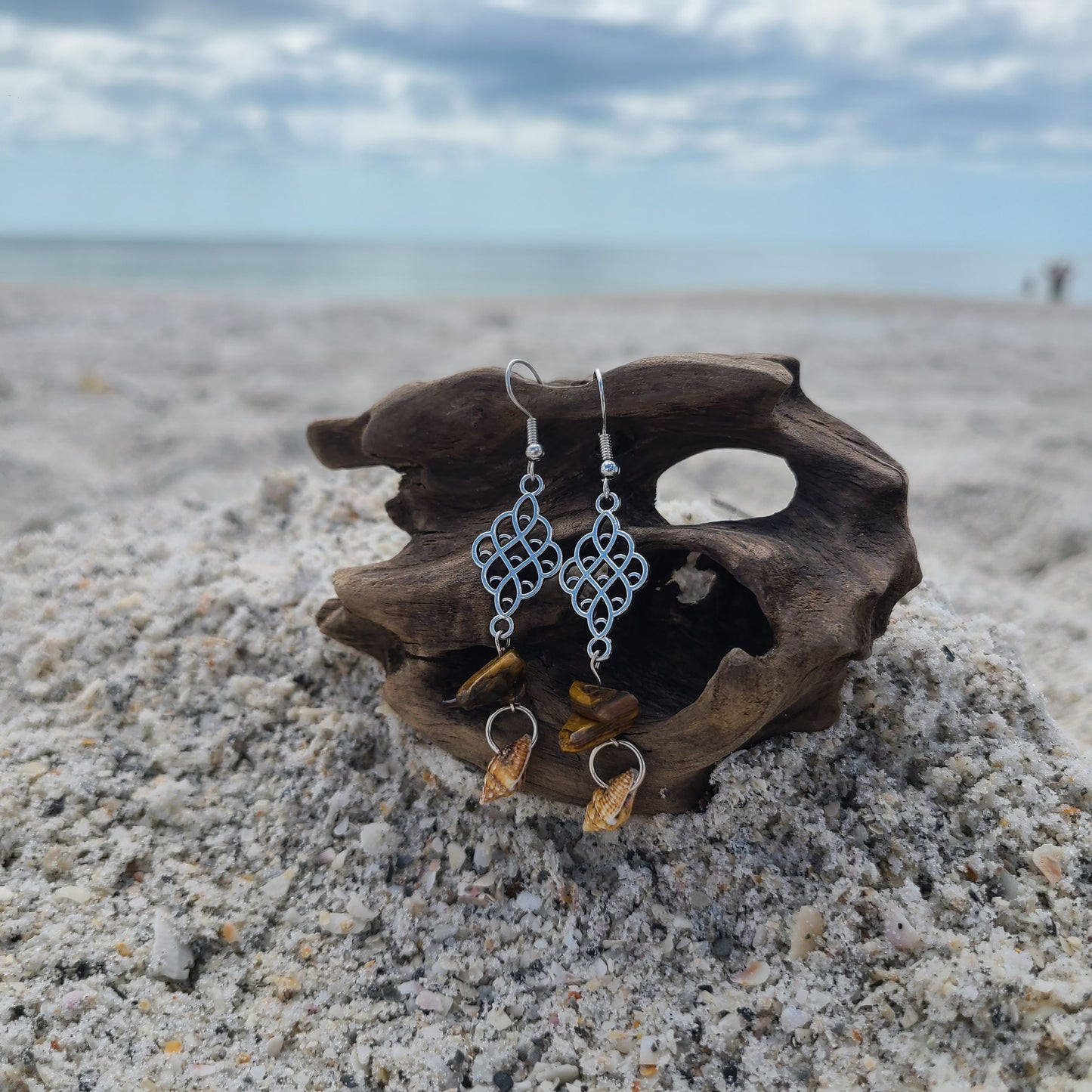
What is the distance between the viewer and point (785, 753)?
192cm

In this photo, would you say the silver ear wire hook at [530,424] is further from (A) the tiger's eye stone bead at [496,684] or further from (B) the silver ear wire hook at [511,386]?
(A) the tiger's eye stone bead at [496,684]

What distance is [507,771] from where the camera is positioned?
1.90 meters

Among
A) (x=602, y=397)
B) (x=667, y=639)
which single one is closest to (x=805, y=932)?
(x=667, y=639)

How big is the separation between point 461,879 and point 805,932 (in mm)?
721

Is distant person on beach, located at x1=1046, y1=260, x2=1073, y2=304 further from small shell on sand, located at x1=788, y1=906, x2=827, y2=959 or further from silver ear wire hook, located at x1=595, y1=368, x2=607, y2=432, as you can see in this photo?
small shell on sand, located at x1=788, y1=906, x2=827, y2=959

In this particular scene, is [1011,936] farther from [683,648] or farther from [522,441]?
[522,441]

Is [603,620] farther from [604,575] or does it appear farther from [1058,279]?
[1058,279]

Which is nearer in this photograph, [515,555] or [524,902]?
[524,902]

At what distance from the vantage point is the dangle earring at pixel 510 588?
192cm

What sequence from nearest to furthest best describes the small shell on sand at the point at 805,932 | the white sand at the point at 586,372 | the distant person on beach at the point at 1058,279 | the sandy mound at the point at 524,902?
1. the sandy mound at the point at 524,902
2. the small shell on sand at the point at 805,932
3. the white sand at the point at 586,372
4. the distant person on beach at the point at 1058,279

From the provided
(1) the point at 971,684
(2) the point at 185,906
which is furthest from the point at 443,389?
(1) the point at 971,684

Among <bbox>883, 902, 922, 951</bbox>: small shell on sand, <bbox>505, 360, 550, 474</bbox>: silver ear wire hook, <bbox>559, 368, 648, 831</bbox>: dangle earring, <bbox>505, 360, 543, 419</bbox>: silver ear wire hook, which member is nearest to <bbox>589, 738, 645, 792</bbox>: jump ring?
<bbox>559, 368, 648, 831</bbox>: dangle earring

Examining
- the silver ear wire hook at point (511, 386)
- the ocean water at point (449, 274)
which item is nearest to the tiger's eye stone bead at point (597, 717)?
the silver ear wire hook at point (511, 386)

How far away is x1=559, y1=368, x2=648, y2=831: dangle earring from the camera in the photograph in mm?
1806
